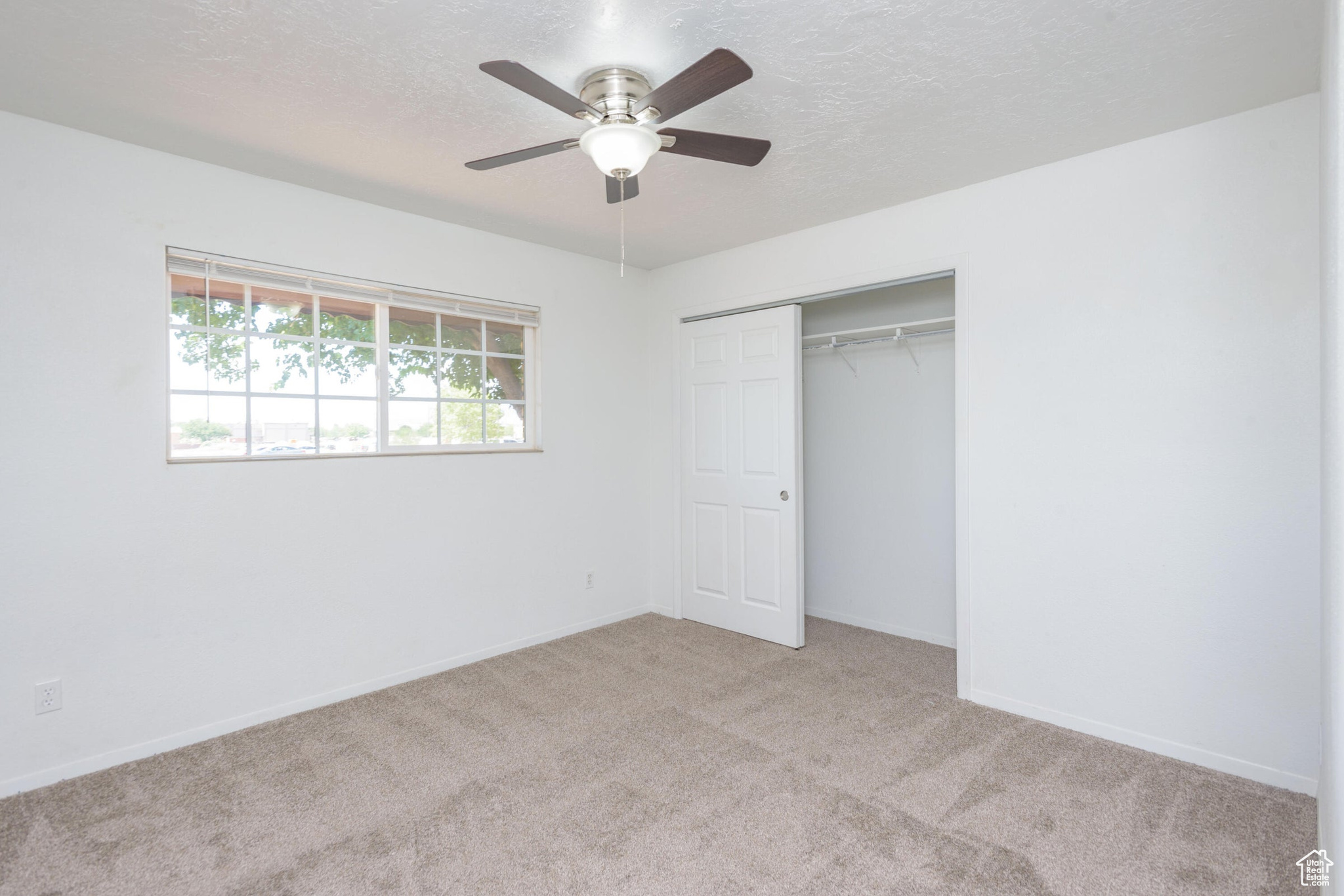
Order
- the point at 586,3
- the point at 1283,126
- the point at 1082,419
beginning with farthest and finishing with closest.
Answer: the point at 1082,419 → the point at 1283,126 → the point at 586,3

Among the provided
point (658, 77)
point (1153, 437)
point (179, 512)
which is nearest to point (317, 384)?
point (179, 512)

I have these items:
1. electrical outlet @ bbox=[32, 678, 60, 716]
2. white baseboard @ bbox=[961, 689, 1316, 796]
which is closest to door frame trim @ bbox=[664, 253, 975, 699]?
white baseboard @ bbox=[961, 689, 1316, 796]

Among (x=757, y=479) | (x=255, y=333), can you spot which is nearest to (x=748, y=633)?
(x=757, y=479)

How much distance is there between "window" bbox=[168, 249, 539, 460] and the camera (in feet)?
9.49

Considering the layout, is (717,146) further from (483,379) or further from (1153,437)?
(483,379)

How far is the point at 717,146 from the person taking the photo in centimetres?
212

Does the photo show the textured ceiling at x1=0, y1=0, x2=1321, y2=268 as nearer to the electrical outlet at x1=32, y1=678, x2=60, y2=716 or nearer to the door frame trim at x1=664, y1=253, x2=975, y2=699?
the door frame trim at x1=664, y1=253, x2=975, y2=699

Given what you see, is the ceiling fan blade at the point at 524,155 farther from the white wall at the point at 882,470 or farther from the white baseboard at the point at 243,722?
the white baseboard at the point at 243,722

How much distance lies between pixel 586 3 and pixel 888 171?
1.68 meters

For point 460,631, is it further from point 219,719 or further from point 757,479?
point 757,479

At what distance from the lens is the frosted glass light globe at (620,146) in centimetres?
202

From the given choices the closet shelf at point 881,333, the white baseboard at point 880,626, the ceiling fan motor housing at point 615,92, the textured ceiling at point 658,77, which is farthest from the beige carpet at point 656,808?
the textured ceiling at point 658,77

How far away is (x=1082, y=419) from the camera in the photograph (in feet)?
9.27

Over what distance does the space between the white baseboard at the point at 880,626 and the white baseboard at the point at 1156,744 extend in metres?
0.81
